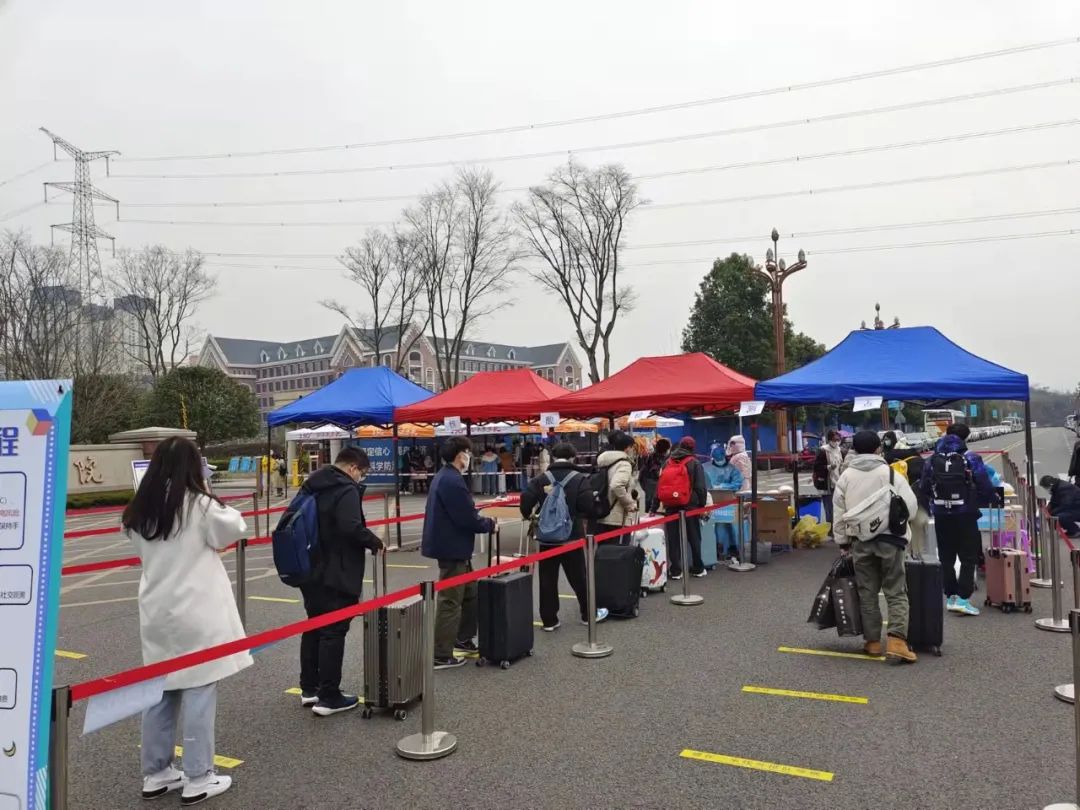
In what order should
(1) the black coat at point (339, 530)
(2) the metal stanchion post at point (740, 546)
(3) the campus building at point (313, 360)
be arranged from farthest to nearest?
(3) the campus building at point (313, 360) → (2) the metal stanchion post at point (740, 546) → (1) the black coat at point (339, 530)

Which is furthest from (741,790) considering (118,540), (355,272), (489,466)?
(355,272)

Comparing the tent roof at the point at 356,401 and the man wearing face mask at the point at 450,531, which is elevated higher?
the tent roof at the point at 356,401

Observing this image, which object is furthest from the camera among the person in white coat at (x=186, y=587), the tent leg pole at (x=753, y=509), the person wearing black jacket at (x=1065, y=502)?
the person wearing black jacket at (x=1065, y=502)

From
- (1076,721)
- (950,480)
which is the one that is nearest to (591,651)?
(1076,721)

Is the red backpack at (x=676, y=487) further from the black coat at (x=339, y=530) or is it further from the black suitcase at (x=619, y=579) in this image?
the black coat at (x=339, y=530)

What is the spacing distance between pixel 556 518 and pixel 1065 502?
8667 mm

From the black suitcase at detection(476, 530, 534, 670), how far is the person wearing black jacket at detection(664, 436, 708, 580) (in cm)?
359

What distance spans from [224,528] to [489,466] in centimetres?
2453

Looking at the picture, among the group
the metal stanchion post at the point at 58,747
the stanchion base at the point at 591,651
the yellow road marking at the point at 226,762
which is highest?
the metal stanchion post at the point at 58,747

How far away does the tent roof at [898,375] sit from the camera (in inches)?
379

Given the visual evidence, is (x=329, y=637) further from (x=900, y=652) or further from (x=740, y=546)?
(x=740, y=546)

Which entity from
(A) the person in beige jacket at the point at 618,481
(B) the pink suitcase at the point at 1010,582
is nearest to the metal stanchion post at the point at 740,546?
(A) the person in beige jacket at the point at 618,481

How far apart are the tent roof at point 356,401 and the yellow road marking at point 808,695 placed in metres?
9.36

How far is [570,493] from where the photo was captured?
7289 millimetres
